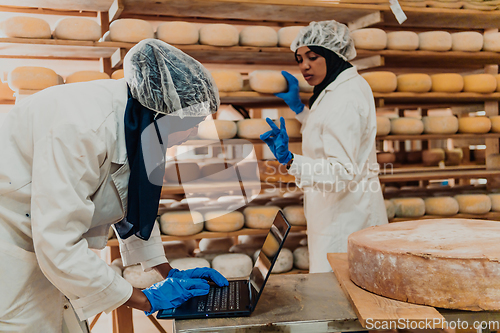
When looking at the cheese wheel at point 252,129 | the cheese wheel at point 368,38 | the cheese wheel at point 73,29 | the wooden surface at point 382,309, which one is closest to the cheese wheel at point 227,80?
the cheese wheel at point 252,129

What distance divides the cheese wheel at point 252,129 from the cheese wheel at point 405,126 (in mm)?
833

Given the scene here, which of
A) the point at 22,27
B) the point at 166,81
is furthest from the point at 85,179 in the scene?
the point at 22,27

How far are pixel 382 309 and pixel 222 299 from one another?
1.27 feet

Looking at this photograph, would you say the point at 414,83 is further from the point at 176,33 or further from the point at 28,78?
the point at 28,78

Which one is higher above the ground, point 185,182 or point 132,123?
point 132,123

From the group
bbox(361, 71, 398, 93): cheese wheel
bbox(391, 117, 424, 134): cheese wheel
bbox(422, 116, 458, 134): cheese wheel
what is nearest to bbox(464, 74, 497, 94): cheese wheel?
bbox(422, 116, 458, 134): cheese wheel

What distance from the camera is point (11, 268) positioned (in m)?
0.90

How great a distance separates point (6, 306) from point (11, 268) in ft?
0.28

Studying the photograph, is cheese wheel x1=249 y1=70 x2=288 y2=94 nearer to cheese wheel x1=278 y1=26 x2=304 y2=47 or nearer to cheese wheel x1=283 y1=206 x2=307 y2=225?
cheese wheel x1=278 y1=26 x2=304 y2=47

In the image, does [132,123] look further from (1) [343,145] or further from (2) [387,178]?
(2) [387,178]

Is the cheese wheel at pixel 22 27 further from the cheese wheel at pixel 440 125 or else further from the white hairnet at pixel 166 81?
the cheese wheel at pixel 440 125

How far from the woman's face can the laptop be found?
1.13m

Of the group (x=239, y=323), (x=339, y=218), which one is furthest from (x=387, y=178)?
(x=239, y=323)

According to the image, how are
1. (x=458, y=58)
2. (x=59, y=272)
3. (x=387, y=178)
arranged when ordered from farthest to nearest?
(x=458, y=58) < (x=387, y=178) < (x=59, y=272)
